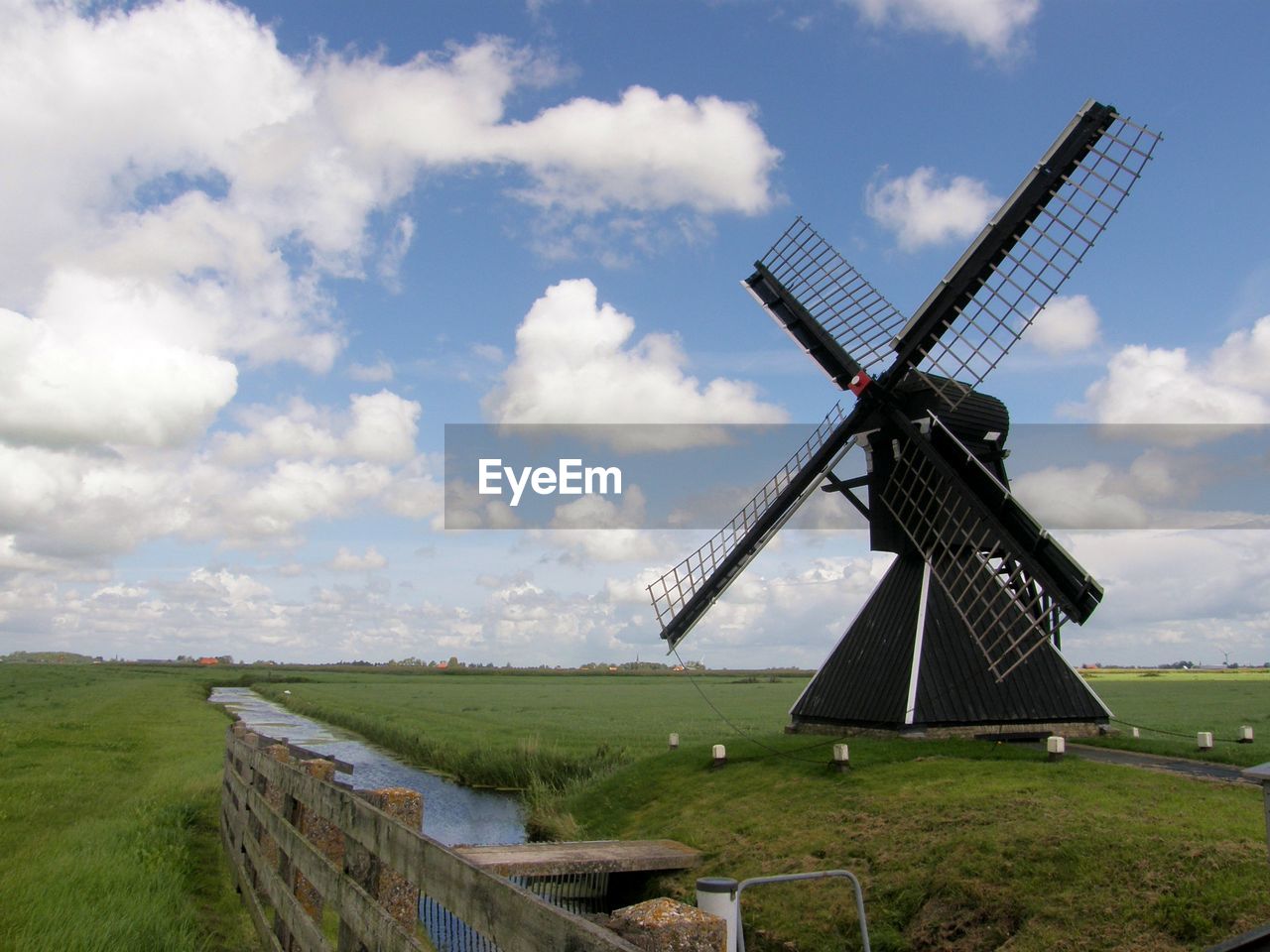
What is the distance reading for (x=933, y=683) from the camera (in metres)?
19.5

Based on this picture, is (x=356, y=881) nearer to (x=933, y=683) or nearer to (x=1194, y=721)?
(x=933, y=683)

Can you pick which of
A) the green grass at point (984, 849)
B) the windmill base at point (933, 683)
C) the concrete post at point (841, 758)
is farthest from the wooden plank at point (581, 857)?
the windmill base at point (933, 683)

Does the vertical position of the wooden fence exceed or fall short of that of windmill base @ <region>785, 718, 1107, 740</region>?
it exceeds it

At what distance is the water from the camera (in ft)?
76.5

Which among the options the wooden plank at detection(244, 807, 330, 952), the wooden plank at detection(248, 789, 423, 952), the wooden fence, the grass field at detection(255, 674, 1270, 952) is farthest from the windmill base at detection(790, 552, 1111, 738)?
the wooden plank at detection(248, 789, 423, 952)

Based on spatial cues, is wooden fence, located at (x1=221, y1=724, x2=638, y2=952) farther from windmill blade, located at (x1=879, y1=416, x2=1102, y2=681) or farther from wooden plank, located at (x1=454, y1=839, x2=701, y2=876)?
windmill blade, located at (x1=879, y1=416, x2=1102, y2=681)

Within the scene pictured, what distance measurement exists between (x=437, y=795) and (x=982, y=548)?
1816 cm

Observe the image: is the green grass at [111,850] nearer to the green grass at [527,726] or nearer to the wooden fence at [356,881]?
the wooden fence at [356,881]

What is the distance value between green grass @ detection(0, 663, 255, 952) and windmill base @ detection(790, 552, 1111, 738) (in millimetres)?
12904

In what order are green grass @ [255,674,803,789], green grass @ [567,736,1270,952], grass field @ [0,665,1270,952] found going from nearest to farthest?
grass field @ [0,665,1270,952]
green grass @ [567,736,1270,952]
green grass @ [255,674,803,789]

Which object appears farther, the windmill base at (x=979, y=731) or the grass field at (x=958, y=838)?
the windmill base at (x=979, y=731)

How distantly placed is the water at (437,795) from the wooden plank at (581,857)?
266cm

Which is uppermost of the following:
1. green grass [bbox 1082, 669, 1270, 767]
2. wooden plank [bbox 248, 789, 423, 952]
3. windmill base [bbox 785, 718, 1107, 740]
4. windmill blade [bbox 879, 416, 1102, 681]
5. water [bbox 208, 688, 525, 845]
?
windmill blade [bbox 879, 416, 1102, 681]

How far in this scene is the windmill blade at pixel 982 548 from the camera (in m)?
19.0
